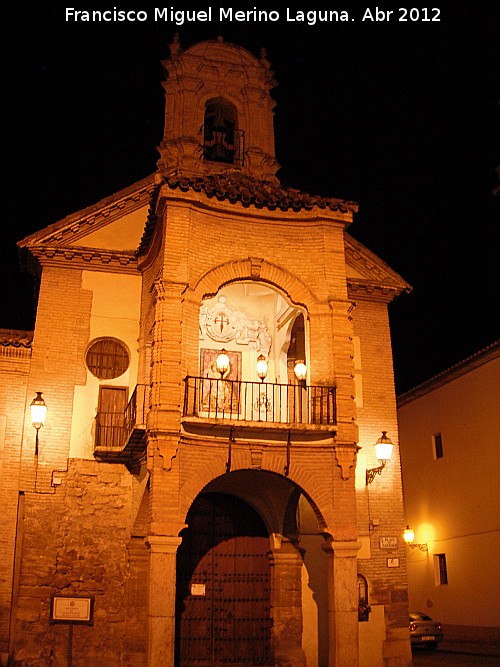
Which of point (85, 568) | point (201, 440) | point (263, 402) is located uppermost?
point (263, 402)

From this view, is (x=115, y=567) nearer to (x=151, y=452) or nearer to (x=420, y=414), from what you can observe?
(x=151, y=452)

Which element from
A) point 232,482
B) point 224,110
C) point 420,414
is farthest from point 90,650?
point 420,414

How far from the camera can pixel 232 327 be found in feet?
59.2

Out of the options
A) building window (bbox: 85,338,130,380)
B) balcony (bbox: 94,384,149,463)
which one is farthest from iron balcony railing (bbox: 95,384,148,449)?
building window (bbox: 85,338,130,380)

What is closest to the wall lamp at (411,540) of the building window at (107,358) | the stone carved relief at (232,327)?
the stone carved relief at (232,327)

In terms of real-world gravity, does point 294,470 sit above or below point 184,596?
above

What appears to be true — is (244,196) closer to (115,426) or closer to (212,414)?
(212,414)

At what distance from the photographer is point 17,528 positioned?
15.6 m

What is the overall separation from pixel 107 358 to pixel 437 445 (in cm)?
1303

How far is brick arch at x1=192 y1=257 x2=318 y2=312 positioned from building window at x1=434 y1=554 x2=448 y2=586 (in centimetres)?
1276

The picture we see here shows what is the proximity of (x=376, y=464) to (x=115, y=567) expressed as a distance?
19.3 feet

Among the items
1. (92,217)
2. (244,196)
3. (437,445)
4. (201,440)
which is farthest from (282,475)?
(437,445)

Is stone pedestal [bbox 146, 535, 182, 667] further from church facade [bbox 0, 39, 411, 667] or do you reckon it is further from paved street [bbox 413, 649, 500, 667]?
paved street [bbox 413, 649, 500, 667]

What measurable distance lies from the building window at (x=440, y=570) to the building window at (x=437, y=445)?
312cm
